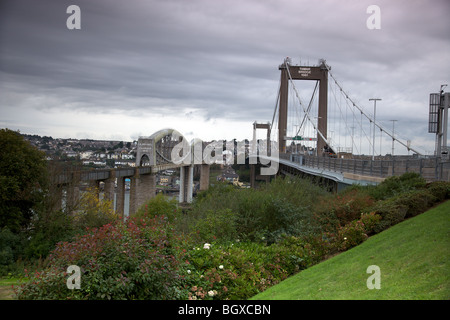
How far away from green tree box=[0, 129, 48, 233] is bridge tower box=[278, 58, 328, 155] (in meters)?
39.1

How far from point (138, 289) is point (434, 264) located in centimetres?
520

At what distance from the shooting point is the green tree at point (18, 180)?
2452cm

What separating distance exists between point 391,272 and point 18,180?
2352cm

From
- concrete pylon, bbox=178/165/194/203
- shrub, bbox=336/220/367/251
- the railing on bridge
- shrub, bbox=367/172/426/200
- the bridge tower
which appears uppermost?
the bridge tower

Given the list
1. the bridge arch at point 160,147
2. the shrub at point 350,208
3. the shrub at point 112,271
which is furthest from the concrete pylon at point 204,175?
the shrub at point 112,271

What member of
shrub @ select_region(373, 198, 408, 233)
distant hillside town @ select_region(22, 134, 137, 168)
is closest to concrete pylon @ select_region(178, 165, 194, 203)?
distant hillside town @ select_region(22, 134, 137, 168)

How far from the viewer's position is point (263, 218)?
1614cm

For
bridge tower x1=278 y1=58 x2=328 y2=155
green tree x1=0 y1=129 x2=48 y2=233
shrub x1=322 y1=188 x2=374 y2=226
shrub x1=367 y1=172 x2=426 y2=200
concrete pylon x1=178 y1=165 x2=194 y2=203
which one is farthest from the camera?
concrete pylon x1=178 y1=165 x2=194 y2=203

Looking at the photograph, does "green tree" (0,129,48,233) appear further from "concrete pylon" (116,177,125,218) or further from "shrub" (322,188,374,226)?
"concrete pylon" (116,177,125,218)

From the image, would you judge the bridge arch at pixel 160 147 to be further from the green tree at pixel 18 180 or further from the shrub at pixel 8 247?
the shrub at pixel 8 247

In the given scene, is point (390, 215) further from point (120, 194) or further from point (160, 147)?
point (160, 147)

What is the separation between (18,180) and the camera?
2539cm

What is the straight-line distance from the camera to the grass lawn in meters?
6.68
